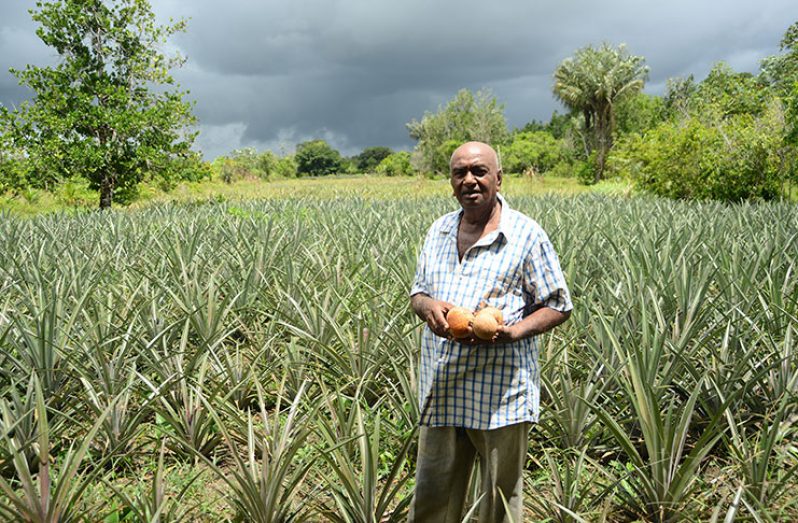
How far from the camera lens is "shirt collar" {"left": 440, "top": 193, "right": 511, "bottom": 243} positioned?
1.43 metres

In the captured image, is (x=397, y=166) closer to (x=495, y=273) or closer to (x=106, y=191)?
(x=106, y=191)

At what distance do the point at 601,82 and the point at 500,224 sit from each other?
36091 millimetres

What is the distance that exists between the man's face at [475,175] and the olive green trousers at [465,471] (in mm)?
600

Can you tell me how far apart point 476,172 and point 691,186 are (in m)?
13.1

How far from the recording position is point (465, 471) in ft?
5.21

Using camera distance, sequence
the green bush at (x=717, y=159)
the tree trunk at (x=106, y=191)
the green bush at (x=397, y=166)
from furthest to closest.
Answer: the green bush at (x=397, y=166)
the tree trunk at (x=106, y=191)
the green bush at (x=717, y=159)

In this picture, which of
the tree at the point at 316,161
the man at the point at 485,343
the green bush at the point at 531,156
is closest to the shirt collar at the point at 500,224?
the man at the point at 485,343

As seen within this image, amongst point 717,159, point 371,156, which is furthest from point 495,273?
point 371,156

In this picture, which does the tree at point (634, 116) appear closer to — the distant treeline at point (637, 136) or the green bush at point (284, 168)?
the distant treeline at point (637, 136)

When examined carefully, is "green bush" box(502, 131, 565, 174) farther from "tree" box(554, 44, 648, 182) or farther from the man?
the man

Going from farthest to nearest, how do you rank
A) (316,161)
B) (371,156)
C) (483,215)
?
(371,156), (316,161), (483,215)

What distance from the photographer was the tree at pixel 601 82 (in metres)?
33.7

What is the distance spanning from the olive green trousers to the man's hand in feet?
0.99

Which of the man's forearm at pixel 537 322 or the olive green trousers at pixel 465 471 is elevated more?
the man's forearm at pixel 537 322
